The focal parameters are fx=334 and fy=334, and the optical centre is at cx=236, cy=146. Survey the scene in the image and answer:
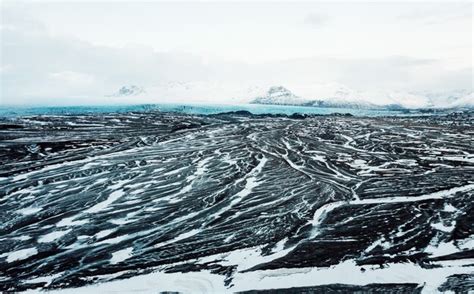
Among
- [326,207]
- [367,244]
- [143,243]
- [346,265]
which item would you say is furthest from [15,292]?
[326,207]

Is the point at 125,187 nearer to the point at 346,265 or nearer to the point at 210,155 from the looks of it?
the point at 210,155

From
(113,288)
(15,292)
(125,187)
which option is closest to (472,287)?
(113,288)

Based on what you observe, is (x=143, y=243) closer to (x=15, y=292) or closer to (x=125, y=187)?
(x=15, y=292)

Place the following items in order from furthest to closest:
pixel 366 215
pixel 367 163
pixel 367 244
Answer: pixel 367 163
pixel 366 215
pixel 367 244

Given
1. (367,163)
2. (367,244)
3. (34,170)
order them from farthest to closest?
(367,163), (34,170), (367,244)

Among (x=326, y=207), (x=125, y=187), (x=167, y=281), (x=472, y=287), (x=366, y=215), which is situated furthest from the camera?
(x=125, y=187)

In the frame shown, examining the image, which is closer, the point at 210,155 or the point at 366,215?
the point at 366,215
